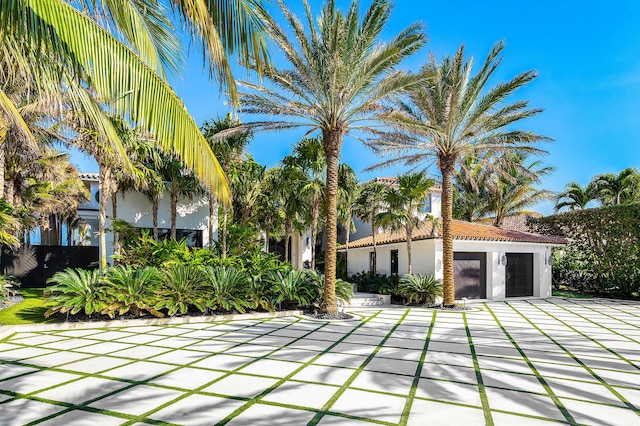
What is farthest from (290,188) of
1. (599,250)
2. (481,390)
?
(599,250)

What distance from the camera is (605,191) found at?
22562mm

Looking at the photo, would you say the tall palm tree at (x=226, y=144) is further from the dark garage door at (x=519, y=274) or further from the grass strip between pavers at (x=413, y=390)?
the dark garage door at (x=519, y=274)

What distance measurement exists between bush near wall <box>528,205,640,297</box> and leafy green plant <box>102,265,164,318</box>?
19311mm

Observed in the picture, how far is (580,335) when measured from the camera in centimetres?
850

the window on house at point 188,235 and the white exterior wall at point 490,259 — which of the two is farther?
the window on house at point 188,235

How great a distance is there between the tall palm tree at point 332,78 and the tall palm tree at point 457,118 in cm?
192

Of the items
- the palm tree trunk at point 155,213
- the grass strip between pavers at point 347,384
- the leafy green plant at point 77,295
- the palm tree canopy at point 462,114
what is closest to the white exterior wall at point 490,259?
the palm tree canopy at point 462,114

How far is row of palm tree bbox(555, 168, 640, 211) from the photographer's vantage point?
21.6 meters

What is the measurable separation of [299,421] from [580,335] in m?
7.64

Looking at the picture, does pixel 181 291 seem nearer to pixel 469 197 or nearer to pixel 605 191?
pixel 469 197

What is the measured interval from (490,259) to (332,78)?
11221mm

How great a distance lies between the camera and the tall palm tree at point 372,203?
17562 mm

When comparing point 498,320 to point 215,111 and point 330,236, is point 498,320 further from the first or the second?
point 215,111

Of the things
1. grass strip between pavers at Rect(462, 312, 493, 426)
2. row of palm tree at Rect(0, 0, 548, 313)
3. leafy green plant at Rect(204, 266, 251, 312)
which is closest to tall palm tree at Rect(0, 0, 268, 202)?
row of palm tree at Rect(0, 0, 548, 313)
